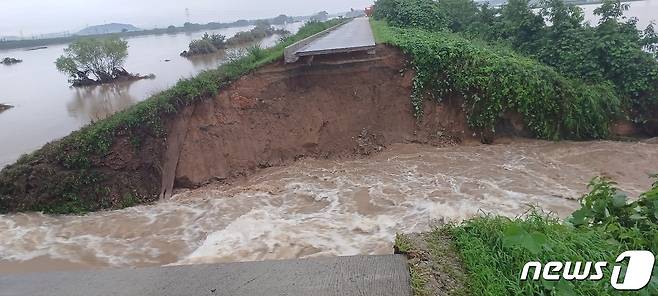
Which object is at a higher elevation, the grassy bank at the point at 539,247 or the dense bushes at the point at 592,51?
the dense bushes at the point at 592,51

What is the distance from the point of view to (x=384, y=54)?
11.4 m

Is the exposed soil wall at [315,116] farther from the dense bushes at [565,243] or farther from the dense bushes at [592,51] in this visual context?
the dense bushes at [565,243]

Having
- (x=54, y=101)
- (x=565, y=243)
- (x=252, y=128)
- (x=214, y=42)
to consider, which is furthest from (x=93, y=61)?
(x=565, y=243)

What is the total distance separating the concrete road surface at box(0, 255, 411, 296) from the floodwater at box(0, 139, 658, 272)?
215 centimetres

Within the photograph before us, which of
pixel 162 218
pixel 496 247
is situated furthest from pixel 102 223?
pixel 496 247

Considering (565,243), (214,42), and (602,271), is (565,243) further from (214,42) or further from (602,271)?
(214,42)

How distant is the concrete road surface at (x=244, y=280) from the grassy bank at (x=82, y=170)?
462 cm

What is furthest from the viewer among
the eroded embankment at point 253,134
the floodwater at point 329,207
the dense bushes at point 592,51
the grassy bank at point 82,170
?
the dense bushes at point 592,51

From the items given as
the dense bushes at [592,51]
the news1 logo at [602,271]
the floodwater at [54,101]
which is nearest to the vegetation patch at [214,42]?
the floodwater at [54,101]

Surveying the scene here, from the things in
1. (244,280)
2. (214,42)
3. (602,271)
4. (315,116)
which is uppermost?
(214,42)

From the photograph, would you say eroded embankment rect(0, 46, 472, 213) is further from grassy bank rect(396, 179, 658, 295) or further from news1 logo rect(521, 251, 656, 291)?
news1 logo rect(521, 251, 656, 291)

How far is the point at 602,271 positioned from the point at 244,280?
107 inches

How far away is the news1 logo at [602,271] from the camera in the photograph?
285 centimetres

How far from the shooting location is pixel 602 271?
3.05 meters
